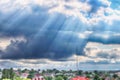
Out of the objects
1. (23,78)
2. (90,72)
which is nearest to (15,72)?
(23,78)

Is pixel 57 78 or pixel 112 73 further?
pixel 57 78

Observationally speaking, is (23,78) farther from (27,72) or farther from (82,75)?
(82,75)

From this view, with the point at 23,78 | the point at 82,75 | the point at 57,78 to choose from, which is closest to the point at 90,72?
the point at 82,75

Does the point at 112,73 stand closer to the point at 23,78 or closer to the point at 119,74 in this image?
A: the point at 119,74

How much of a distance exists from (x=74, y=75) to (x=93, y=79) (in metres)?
0.32

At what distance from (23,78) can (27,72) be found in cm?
12

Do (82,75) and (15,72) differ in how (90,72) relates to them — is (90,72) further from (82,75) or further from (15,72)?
(15,72)

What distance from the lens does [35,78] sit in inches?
207

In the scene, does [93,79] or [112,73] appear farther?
[93,79]

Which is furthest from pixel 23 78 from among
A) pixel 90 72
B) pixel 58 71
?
pixel 90 72

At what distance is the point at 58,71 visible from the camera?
5.38 m

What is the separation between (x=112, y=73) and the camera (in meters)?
5.16

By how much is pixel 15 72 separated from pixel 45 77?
40 centimetres

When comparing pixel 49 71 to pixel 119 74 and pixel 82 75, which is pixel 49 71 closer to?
pixel 82 75
